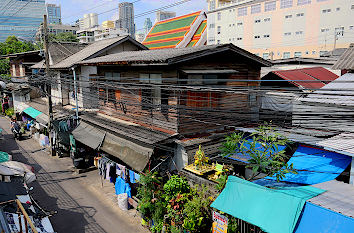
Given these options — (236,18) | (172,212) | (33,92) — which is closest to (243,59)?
(172,212)

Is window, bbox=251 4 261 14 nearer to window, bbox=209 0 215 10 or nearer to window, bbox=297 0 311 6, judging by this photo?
window, bbox=297 0 311 6

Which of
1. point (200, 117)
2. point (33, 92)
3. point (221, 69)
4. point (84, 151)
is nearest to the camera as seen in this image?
point (200, 117)

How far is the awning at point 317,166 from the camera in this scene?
363 inches

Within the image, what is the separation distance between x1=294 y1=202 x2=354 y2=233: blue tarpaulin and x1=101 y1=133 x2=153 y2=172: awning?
7.12m

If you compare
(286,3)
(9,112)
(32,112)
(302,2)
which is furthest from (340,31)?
(9,112)

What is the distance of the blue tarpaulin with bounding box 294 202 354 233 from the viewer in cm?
672

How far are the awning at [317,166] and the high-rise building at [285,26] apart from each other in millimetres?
39770

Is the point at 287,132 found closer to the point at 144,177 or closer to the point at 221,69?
the point at 221,69

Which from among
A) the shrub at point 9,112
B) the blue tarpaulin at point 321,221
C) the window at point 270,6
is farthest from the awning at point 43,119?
the window at point 270,6

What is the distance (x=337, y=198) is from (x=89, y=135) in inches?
565

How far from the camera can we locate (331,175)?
9.24 metres

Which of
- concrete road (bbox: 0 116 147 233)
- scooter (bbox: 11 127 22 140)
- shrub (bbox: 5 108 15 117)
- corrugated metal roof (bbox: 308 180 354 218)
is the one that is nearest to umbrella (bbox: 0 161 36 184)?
concrete road (bbox: 0 116 147 233)

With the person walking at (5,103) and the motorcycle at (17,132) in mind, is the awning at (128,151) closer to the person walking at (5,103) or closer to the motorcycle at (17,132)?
the motorcycle at (17,132)

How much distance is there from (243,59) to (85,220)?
11.9 metres
